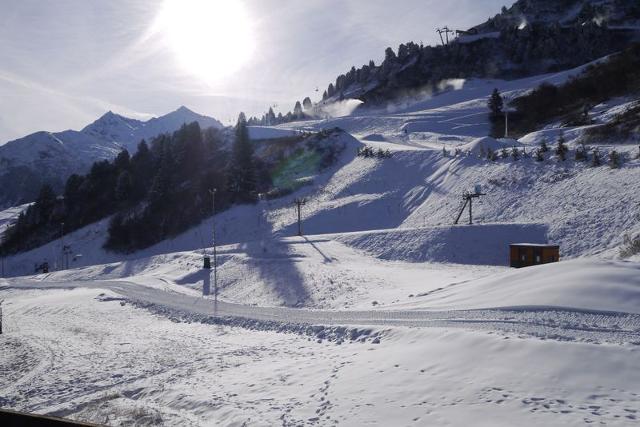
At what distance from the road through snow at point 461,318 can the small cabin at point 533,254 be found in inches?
473

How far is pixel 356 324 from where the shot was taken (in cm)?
1661

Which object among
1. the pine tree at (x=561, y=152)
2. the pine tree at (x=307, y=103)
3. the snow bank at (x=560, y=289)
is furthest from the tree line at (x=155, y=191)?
the pine tree at (x=307, y=103)

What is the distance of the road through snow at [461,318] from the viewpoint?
38.7 feet

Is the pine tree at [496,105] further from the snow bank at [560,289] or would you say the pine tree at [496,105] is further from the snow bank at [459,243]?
the snow bank at [560,289]

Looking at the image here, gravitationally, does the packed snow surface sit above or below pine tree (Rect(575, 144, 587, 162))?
below

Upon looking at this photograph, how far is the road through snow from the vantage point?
11.8 m

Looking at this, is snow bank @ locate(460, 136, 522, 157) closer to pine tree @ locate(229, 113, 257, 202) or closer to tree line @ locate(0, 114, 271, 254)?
tree line @ locate(0, 114, 271, 254)

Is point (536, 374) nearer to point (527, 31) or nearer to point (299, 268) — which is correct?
point (299, 268)

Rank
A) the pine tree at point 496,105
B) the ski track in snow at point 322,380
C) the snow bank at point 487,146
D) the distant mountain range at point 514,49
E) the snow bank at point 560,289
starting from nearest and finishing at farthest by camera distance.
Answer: the ski track in snow at point 322,380 → the snow bank at point 560,289 → the snow bank at point 487,146 → the pine tree at point 496,105 → the distant mountain range at point 514,49

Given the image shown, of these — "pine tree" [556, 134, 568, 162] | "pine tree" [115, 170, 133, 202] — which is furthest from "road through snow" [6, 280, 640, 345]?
"pine tree" [115, 170, 133, 202]

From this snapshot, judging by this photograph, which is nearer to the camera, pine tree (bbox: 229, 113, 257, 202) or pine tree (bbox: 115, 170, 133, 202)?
pine tree (bbox: 229, 113, 257, 202)

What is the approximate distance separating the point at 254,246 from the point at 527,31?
120 meters

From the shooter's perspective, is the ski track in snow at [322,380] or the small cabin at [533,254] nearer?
the ski track in snow at [322,380]

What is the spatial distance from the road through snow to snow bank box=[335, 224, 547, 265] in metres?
14.4
